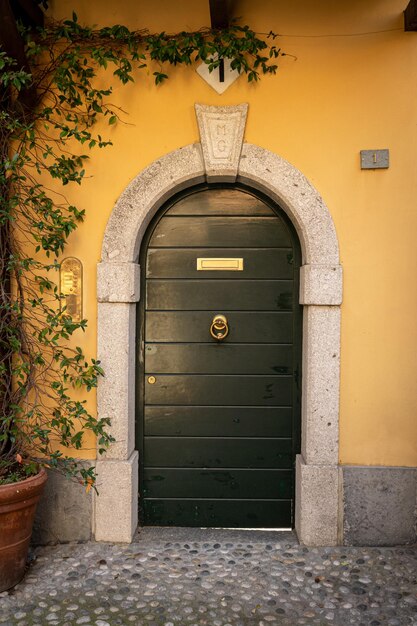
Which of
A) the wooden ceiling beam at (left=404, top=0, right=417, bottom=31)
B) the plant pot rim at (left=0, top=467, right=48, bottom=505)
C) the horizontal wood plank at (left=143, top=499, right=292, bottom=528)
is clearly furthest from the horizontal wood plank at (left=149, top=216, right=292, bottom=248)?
the horizontal wood plank at (left=143, top=499, right=292, bottom=528)

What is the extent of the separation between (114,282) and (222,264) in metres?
0.76

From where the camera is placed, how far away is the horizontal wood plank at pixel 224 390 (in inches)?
147

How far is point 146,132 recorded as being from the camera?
139 inches

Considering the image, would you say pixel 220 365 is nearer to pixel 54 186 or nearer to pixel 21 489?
pixel 21 489

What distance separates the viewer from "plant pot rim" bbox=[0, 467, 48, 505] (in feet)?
9.63

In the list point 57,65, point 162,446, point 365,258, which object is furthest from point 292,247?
point 57,65

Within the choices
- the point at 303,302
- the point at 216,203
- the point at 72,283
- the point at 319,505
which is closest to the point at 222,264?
the point at 216,203

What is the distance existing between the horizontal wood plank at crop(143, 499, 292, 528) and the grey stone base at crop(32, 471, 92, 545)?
456 millimetres

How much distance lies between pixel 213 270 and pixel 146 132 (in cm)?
103

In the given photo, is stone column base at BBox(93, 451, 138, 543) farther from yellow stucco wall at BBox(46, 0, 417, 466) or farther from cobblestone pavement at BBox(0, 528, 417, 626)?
yellow stucco wall at BBox(46, 0, 417, 466)

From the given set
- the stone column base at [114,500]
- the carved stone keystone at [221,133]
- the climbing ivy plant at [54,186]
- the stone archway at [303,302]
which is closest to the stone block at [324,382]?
the stone archway at [303,302]

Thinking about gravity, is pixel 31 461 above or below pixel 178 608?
above

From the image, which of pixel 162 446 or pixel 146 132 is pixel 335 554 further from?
pixel 146 132

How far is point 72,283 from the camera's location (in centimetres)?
355
